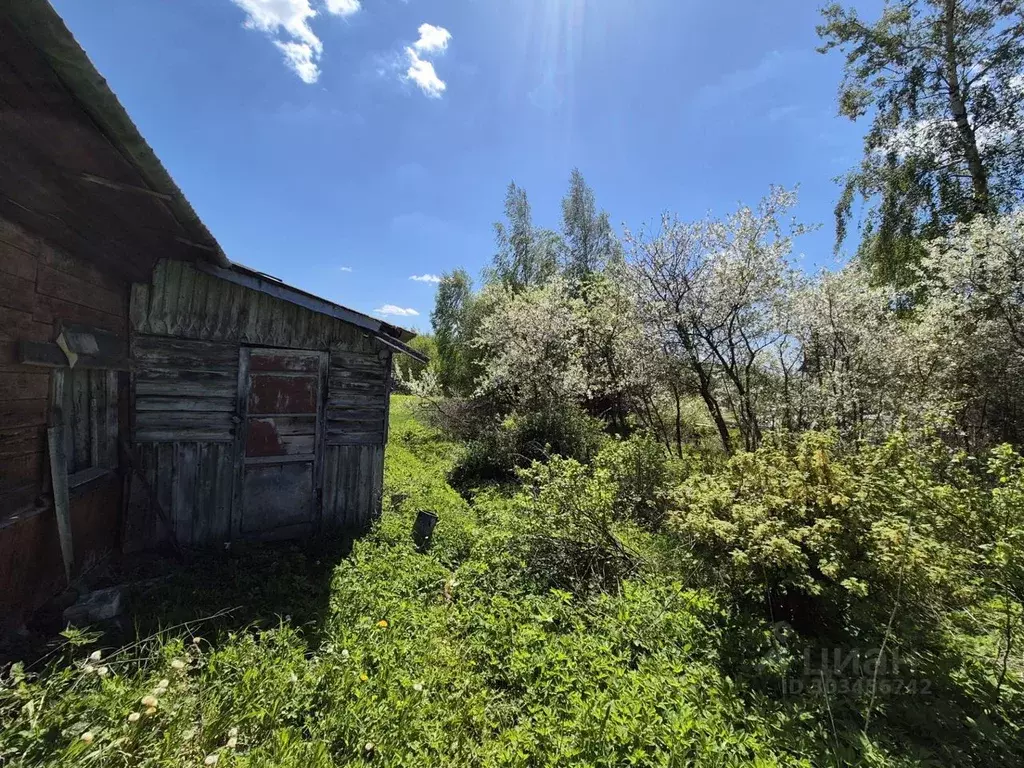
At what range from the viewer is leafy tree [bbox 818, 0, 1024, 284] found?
9844 millimetres

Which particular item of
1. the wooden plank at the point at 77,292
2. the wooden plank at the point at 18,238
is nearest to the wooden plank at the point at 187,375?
the wooden plank at the point at 77,292

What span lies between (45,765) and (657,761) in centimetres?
309

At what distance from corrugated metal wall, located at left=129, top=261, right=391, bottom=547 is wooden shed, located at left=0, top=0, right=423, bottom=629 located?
0.05 feet

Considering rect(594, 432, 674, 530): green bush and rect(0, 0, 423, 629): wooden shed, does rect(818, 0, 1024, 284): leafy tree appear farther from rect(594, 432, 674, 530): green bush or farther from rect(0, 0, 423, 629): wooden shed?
rect(0, 0, 423, 629): wooden shed

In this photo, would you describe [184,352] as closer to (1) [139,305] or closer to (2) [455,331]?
(1) [139,305]

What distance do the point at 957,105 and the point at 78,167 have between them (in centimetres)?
1639

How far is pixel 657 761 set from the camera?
2.52 meters

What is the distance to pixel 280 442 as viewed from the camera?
5.47 m

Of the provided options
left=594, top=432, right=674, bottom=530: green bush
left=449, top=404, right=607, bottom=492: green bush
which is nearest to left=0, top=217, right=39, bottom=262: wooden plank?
left=594, top=432, right=674, bottom=530: green bush

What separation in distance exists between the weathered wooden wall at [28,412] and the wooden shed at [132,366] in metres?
0.01

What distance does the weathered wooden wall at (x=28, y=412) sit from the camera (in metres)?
2.97

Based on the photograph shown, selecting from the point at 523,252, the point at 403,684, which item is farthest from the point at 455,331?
the point at 403,684

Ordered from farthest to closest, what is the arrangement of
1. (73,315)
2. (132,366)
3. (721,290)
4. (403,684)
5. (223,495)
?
1. (721,290)
2. (223,495)
3. (132,366)
4. (73,315)
5. (403,684)

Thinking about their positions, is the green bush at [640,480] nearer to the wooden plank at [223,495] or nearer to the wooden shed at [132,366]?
the wooden shed at [132,366]
